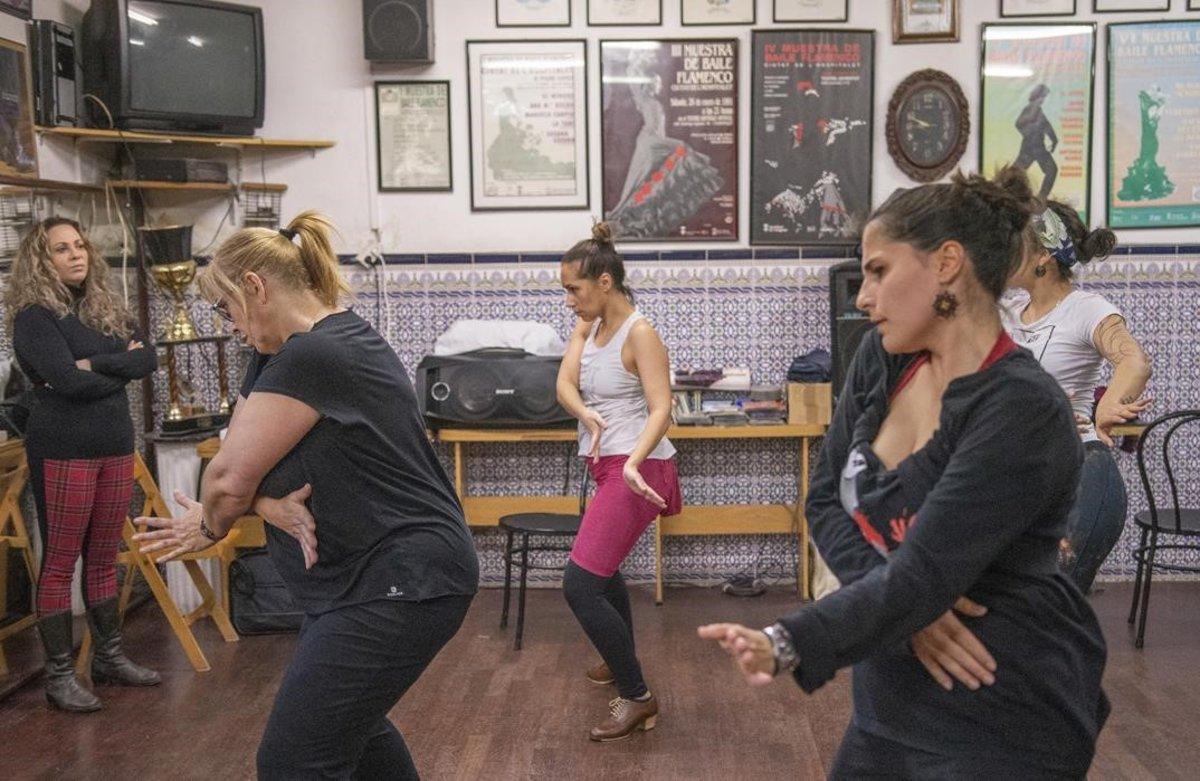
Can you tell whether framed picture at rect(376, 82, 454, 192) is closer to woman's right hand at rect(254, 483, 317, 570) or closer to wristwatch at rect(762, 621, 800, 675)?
woman's right hand at rect(254, 483, 317, 570)

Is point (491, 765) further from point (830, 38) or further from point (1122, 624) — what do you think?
point (830, 38)

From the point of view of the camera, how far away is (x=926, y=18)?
524cm

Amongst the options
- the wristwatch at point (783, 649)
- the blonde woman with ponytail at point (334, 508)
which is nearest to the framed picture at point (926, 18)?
the blonde woman with ponytail at point (334, 508)

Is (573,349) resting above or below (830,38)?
below

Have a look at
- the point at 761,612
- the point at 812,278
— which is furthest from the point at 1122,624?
the point at 812,278

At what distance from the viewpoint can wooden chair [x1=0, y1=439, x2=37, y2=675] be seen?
4.13 meters

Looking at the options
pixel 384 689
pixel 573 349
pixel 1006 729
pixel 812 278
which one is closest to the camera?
pixel 1006 729

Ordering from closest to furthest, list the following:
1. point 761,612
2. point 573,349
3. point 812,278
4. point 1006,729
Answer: point 1006,729 → point 573,349 → point 761,612 → point 812,278

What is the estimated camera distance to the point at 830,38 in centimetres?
528

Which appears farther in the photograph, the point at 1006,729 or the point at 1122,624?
the point at 1122,624

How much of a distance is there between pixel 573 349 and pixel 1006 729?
8.71 ft

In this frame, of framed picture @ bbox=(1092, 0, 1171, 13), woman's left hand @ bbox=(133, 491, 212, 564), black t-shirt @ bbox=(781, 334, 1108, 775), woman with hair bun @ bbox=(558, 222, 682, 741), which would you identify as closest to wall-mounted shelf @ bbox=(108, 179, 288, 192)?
woman with hair bun @ bbox=(558, 222, 682, 741)

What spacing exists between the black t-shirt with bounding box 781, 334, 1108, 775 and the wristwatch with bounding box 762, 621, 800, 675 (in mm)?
12

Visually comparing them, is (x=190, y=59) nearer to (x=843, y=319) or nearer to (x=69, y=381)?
(x=69, y=381)
